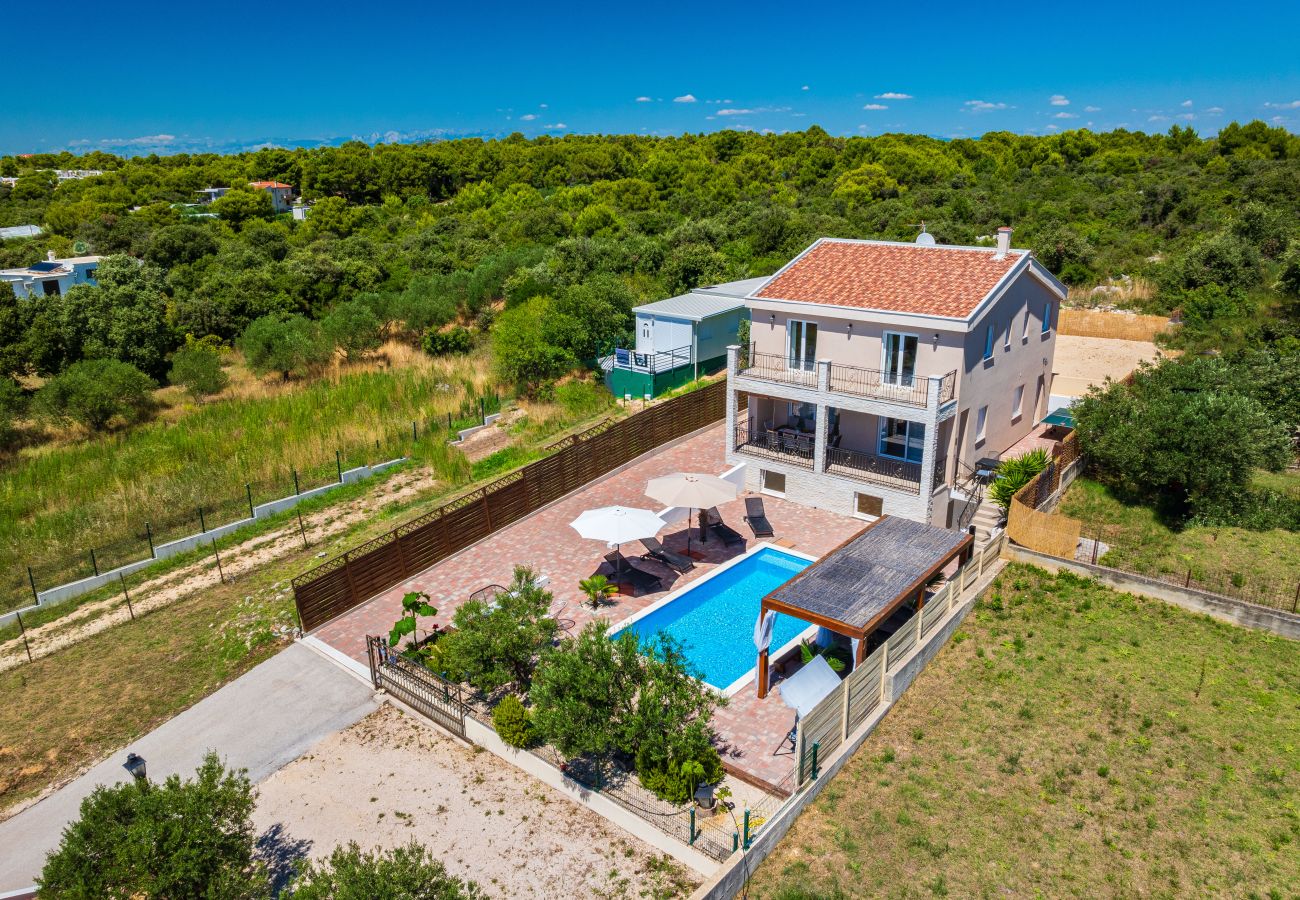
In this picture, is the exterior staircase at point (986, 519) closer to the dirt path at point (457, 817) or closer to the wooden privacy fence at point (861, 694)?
the wooden privacy fence at point (861, 694)

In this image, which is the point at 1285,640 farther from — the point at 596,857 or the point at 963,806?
the point at 596,857

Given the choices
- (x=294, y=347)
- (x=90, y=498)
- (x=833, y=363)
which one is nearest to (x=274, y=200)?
(x=294, y=347)

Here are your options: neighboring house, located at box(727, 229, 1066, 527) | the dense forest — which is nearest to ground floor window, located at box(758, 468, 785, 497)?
neighboring house, located at box(727, 229, 1066, 527)

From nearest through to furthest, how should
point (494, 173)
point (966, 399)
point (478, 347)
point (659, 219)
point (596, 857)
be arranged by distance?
point (596, 857) → point (966, 399) → point (478, 347) → point (659, 219) → point (494, 173)

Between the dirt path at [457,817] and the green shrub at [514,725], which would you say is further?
the green shrub at [514,725]

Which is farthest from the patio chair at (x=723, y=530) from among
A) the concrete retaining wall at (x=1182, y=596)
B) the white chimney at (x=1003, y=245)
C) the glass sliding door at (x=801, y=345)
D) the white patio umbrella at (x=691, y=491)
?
the white chimney at (x=1003, y=245)

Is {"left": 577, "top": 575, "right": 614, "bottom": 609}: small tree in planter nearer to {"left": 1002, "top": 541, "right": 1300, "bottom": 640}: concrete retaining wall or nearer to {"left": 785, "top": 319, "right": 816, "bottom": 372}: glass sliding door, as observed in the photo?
{"left": 785, "top": 319, "right": 816, "bottom": 372}: glass sliding door

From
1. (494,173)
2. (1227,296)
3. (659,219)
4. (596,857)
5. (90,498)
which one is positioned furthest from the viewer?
(494,173)
